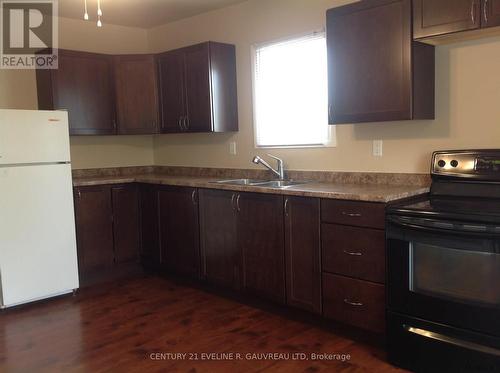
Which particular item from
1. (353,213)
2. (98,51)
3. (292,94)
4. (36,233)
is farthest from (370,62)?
(98,51)

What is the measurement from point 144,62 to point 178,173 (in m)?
1.10

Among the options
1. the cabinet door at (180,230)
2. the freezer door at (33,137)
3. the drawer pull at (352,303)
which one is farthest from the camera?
the cabinet door at (180,230)

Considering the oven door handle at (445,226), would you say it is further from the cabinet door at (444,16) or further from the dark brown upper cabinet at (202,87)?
the dark brown upper cabinet at (202,87)

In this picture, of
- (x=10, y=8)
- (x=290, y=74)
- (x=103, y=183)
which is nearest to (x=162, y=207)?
(x=103, y=183)

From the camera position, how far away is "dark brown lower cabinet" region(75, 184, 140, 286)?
13.4 feet

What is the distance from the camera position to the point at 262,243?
3.29 metres

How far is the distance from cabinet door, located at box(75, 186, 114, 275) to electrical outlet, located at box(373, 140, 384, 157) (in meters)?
2.29

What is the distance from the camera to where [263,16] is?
392 centimetres

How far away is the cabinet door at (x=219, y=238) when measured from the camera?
3.52 metres

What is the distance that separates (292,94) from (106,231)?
1.97 meters

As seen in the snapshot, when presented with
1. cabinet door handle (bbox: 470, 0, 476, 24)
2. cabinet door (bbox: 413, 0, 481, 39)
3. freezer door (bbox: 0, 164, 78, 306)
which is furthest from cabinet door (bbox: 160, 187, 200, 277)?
cabinet door handle (bbox: 470, 0, 476, 24)

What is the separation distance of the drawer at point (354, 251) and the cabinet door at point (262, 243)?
0.38 m

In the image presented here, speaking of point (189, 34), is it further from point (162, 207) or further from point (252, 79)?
point (162, 207)

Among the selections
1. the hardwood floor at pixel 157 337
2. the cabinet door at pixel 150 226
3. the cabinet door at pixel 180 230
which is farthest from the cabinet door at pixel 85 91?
the hardwood floor at pixel 157 337
